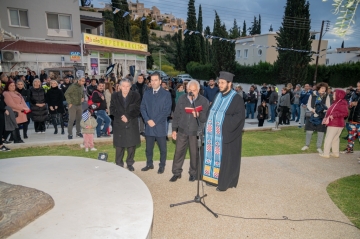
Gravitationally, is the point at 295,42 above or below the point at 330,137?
above

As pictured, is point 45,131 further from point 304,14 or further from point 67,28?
point 304,14

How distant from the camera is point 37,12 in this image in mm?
18625

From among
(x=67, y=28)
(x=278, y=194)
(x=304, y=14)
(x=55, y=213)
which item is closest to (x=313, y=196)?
(x=278, y=194)

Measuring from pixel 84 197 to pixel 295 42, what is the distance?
24722mm

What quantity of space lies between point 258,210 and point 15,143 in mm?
6317

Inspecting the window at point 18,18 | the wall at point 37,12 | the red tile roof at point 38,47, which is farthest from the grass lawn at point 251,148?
the window at point 18,18

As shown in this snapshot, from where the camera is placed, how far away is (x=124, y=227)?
2156 millimetres

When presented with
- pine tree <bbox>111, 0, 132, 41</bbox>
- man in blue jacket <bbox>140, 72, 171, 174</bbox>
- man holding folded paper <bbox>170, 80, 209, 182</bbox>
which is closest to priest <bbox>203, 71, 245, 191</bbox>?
man holding folded paper <bbox>170, 80, 209, 182</bbox>

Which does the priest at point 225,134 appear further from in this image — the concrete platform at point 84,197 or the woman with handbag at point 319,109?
the woman with handbag at point 319,109

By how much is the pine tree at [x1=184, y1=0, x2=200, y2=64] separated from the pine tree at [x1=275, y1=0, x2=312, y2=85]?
1981 cm

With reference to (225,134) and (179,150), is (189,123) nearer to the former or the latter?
(179,150)

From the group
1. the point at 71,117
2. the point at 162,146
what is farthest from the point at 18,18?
the point at 162,146

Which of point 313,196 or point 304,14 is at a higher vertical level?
Result: point 304,14

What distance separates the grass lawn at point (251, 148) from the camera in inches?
238
